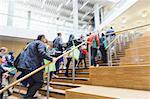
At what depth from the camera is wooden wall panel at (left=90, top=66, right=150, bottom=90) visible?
2.86 meters

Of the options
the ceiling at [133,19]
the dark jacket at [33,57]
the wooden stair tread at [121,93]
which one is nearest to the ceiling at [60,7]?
the ceiling at [133,19]

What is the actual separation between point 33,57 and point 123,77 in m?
1.67

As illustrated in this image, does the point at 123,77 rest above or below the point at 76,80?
above

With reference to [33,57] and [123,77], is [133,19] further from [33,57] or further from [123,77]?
[33,57]

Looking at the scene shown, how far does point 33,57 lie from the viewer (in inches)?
111

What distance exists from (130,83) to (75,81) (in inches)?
53.8

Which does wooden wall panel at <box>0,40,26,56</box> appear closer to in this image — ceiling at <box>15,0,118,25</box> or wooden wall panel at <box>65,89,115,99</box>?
ceiling at <box>15,0,118,25</box>

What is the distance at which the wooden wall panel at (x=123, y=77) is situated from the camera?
9.37ft

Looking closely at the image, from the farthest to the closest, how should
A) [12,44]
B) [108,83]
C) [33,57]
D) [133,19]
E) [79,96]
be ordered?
[133,19], [12,44], [108,83], [33,57], [79,96]

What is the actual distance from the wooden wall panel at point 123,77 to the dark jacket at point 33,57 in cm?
126

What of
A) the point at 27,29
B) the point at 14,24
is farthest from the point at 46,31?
the point at 14,24

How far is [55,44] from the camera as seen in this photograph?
4.68 metres

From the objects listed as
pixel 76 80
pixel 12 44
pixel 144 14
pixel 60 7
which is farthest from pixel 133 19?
pixel 76 80

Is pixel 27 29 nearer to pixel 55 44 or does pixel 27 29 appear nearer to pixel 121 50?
pixel 55 44
